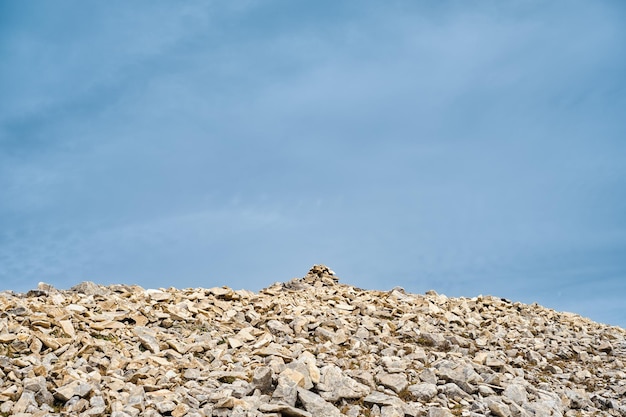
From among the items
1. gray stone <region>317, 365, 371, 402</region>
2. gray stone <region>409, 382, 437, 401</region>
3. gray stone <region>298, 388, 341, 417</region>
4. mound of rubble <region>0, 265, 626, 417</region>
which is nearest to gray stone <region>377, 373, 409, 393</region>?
mound of rubble <region>0, 265, 626, 417</region>

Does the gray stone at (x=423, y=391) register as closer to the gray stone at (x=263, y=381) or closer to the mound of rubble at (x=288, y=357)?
the mound of rubble at (x=288, y=357)

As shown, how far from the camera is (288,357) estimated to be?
12.8 m

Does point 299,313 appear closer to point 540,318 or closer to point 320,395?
point 320,395

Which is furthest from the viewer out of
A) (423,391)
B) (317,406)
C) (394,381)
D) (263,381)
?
(394,381)

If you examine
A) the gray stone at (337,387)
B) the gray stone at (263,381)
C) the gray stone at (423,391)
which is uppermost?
the gray stone at (423,391)

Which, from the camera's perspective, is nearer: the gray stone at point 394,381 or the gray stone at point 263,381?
the gray stone at point 263,381

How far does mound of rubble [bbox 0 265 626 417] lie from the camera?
10.7 meters

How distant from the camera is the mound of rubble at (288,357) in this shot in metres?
10.7

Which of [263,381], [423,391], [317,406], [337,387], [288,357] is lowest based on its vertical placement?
[317,406]

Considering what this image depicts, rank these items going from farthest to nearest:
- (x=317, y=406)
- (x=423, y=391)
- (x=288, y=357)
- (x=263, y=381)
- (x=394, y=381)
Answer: (x=288, y=357), (x=394, y=381), (x=423, y=391), (x=263, y=381), (x=317, y=406)

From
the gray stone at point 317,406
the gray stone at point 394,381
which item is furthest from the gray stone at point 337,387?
the gray stone at point 394,381

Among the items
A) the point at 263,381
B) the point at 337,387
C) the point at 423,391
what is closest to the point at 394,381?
the point at 423,391

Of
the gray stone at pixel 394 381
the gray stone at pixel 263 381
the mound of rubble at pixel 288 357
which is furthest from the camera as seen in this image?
the gray stone at pixel 394 381

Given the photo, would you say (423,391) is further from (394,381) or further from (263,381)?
(263,381)
